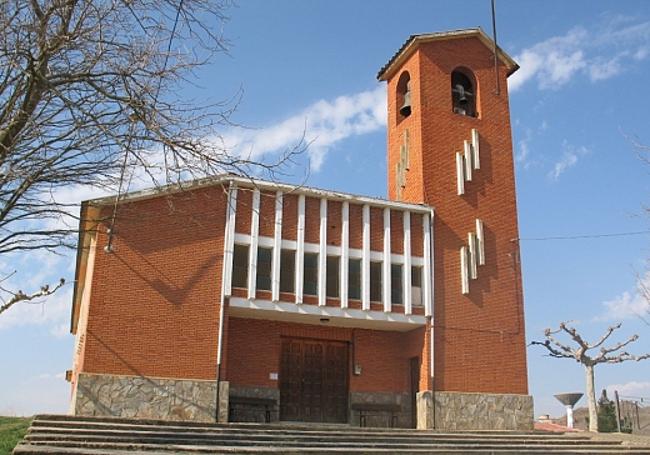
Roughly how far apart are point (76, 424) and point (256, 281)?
6.03 m

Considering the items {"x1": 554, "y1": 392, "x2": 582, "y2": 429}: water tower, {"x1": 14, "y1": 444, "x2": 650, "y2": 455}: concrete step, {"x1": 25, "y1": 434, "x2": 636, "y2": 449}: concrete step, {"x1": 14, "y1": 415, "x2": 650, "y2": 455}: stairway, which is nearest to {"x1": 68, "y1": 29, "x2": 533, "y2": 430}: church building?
{"x1": 14, "y1": 415, "x2": 650, "y2": 455}: stairway

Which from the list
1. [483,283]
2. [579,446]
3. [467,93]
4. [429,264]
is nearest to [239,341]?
[429,264]

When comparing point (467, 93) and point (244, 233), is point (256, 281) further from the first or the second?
point (467, 93)

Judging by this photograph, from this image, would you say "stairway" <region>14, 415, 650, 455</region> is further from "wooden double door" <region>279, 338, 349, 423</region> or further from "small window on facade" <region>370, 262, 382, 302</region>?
"small window on facade" <region>370, 262, 382, 302</region>

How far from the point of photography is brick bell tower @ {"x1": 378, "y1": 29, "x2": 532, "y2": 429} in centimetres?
1984

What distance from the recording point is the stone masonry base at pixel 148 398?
53.3 feet

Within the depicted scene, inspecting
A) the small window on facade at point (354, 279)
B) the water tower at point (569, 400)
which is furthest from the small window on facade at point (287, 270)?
the water tower at point (569, 400)

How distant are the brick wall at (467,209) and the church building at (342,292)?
4 cm

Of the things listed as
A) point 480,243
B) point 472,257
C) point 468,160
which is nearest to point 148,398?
point 472,257

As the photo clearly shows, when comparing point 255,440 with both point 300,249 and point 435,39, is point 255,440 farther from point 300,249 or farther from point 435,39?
point 435,39

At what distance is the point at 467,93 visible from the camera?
75.0 ft

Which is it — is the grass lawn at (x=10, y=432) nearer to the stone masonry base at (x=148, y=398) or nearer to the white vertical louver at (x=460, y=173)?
the stone masonry base at (x=148, y=398)

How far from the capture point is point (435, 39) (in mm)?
22375

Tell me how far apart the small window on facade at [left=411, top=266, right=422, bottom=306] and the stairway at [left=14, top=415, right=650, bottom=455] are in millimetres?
4139
